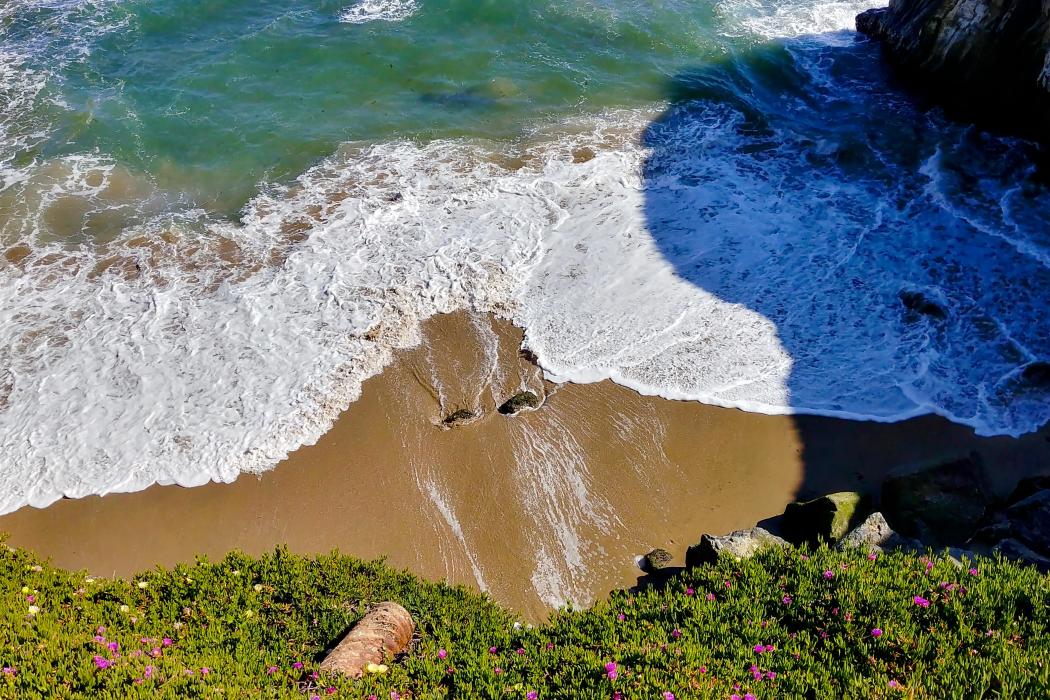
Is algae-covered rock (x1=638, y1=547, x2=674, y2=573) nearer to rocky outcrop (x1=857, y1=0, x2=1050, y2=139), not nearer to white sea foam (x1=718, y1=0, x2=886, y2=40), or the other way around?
rocky outcrop (x1=857, y1=0, x2=1050, y2=139)

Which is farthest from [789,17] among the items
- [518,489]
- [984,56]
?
[518,489]

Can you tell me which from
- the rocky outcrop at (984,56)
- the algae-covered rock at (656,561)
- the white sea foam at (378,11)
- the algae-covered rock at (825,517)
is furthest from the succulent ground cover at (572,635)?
the white sea foam at (378,11)

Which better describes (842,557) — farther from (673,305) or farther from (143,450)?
(143,450)

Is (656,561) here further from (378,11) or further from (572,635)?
(378,11)

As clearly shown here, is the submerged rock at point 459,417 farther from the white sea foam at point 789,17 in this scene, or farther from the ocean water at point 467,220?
the white sea foam at point 789,17

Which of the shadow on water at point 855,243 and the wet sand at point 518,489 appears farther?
the shadow on water at point 855,243

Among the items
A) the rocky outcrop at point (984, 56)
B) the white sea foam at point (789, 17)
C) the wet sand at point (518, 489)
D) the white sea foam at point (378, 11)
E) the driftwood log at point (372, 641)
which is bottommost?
the wet sand at point (518, 489)

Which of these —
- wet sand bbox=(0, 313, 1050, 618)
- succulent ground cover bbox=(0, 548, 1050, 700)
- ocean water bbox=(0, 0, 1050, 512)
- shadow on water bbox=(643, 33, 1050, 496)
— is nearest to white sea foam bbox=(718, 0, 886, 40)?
ocean water bbox=(0, 0, 1050, 512)
